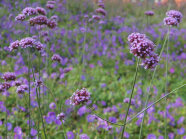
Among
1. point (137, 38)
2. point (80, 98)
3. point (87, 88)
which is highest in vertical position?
point (137, 38)

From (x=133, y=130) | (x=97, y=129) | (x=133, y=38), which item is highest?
(x=133, y=38)

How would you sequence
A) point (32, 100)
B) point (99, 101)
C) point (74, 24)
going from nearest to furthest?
point (32, 100) < point (99, 101) < point (74, 24)

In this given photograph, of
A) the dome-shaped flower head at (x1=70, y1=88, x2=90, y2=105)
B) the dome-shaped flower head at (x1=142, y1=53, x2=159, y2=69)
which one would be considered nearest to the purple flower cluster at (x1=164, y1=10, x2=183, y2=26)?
the dome-shaped flower head at (x1=142, y1=53, x2=159, y2=69)

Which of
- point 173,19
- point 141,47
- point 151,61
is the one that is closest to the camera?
point 141,47

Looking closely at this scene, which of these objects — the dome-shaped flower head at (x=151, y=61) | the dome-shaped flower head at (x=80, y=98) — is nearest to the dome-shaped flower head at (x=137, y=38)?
the dome-shaped flower head at (x=151, y=61)

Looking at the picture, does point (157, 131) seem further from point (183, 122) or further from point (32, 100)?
point (32, 100)

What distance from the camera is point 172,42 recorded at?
5461 millimetres

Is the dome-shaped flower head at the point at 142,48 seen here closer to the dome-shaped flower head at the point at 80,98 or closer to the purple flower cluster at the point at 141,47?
the purple flower cluster at the point at 141,47

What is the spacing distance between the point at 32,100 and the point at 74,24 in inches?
145

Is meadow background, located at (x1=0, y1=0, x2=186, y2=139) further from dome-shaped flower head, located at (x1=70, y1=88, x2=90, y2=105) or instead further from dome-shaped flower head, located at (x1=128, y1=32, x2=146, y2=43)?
dome-shaped flower head, located at (x1=128, y1=32, x2=146, y2=43)

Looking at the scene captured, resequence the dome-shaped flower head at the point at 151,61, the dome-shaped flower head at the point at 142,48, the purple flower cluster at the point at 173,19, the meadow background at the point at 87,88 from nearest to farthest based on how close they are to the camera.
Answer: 1. the dome-shaped flower head at the point at 142,48
2. the dome-shaped flower head at the point at 151,61
3. the purple flower cluster at the point at 173,19
4. the meadow background at the point at 87,88

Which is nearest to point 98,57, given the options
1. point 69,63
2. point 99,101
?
point 69,63

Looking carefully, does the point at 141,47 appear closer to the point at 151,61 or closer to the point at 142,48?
the point at 142,48

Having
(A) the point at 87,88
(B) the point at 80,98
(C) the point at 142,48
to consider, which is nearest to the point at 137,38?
(C) the point at 142,48
